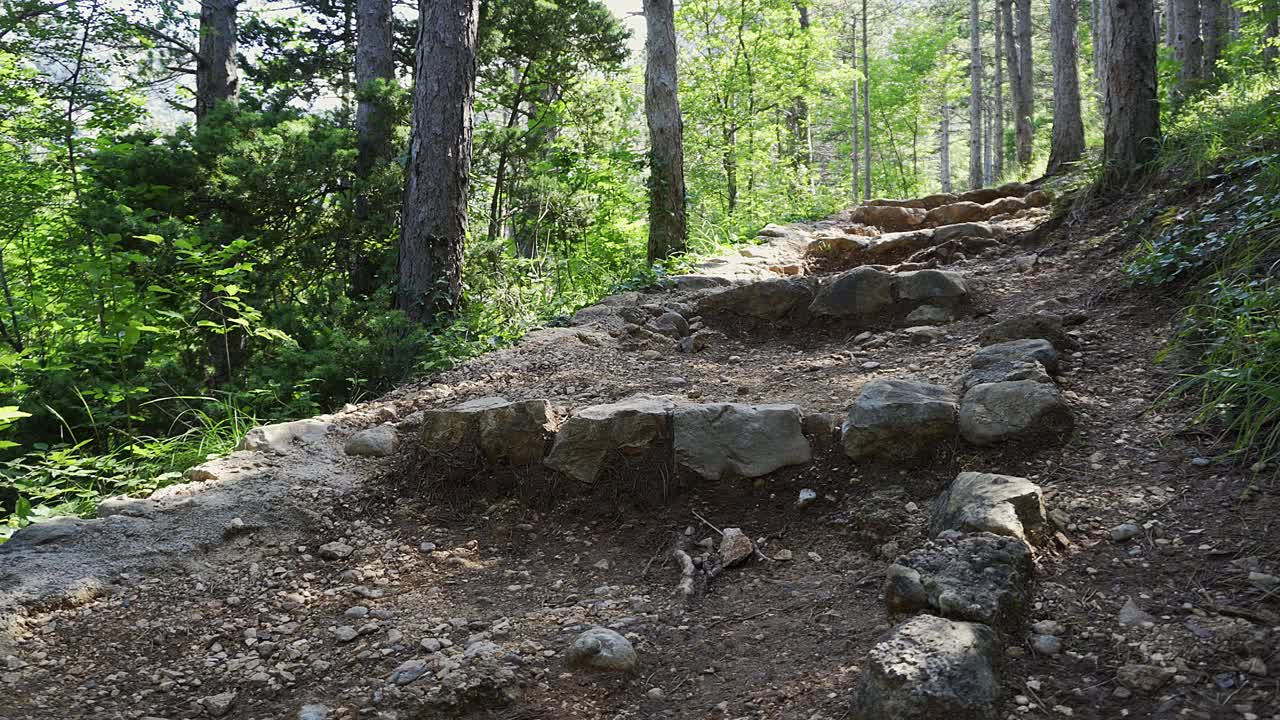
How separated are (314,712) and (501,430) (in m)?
1.51

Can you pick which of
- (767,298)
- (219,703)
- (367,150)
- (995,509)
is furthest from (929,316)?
(367,150)

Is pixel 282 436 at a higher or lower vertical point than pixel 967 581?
→ higher

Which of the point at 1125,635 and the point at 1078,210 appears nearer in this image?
the point at 1125,635

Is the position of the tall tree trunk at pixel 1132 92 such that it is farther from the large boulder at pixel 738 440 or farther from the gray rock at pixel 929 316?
the large boulder at pixel 738 440

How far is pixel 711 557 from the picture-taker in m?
2.90

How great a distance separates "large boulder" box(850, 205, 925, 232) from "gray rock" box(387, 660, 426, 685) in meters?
8.24

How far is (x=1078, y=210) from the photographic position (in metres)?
5.88

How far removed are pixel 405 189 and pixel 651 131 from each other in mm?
3014

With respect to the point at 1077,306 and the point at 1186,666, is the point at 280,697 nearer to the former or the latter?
the point at 1186,666

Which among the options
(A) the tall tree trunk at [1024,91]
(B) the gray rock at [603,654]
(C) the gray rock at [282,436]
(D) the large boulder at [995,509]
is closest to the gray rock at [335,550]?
(C) the gray rock at [282,436]

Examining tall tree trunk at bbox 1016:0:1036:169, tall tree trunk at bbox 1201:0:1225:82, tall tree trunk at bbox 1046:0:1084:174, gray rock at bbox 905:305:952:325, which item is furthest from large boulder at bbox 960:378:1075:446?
tall tree trunk at bbox 1016:0:1036:169

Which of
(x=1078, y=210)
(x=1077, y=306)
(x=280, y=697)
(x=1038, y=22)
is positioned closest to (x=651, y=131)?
(x=1078, y=210)

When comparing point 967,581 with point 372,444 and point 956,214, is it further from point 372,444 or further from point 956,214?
point 956,214

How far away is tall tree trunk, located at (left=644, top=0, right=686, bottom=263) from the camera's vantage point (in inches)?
306
